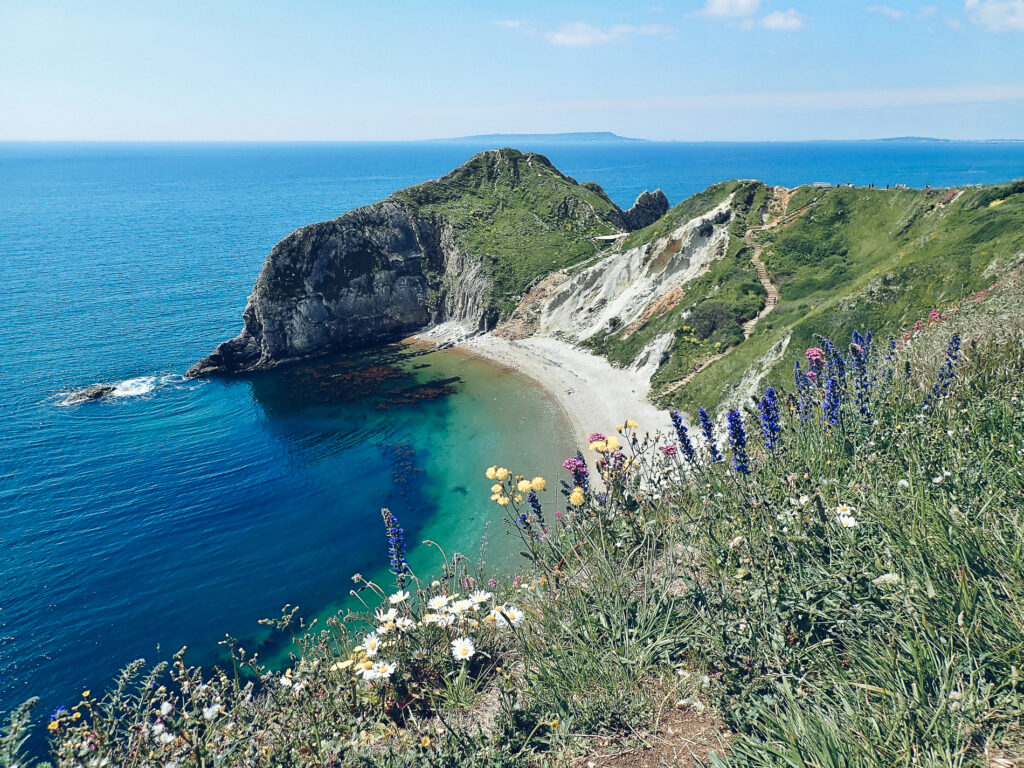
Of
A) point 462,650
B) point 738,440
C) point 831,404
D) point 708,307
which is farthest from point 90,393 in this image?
point 831,404

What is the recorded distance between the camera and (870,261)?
3969 cm

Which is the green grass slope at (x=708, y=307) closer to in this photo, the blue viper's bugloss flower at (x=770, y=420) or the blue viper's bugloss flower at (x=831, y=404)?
the blue viper's bugloss flower at (x=831, y=404)

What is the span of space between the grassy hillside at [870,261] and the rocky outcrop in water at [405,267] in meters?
27.0

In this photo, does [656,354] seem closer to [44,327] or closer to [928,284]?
[928,284]

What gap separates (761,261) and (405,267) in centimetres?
4121

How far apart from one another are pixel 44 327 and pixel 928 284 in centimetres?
8481

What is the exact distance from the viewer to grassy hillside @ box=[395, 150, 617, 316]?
64312 millimetres

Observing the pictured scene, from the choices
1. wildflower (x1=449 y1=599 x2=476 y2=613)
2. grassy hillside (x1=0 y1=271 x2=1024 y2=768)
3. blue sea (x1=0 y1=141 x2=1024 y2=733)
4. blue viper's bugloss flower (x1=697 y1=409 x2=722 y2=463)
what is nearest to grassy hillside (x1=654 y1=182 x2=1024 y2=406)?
blue sea (x1=0 y1=141 x2=1024 y2=733)

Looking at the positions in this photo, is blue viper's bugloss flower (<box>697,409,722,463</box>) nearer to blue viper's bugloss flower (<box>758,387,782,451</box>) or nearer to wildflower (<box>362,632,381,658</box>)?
blue viper's bugloss flower (<box>758,387,782,451</box>)

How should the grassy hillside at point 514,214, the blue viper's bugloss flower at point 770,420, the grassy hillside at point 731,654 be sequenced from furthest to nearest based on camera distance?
the grassy hillside at point 514,214 < the blue viper's bugloss flower at point 770,420 < the grassy hillside at point 731,654

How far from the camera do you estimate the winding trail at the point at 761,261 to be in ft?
129

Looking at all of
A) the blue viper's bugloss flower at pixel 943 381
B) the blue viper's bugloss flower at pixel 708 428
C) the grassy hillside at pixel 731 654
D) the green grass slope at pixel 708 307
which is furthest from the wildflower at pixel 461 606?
the green grass slope at pixel 708 307

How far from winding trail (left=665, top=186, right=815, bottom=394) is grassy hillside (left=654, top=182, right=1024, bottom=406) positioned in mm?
661

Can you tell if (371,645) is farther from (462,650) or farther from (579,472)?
(579,472)
